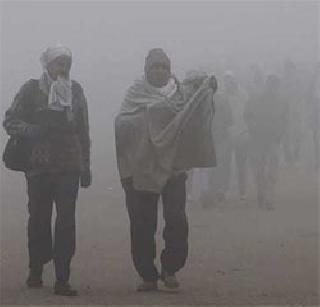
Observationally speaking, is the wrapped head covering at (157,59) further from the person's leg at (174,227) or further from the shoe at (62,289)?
the shoe at (62,289)

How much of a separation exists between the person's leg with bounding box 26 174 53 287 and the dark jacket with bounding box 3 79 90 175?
12cm

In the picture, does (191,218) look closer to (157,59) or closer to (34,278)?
(34,278)

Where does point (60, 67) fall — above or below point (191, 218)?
above

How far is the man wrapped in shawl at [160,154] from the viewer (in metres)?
7.22

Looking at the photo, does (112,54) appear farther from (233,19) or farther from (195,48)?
(233,19)

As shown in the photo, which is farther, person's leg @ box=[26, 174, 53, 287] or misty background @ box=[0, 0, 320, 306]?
misty background @ box=[0, 0, 320, 306]

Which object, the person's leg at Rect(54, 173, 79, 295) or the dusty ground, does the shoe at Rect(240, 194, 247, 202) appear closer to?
the dusty ground

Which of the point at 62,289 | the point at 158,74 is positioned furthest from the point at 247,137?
the point at 62,289

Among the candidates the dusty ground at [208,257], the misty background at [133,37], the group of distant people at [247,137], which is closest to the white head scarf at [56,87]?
the dusty ground at [208,257]

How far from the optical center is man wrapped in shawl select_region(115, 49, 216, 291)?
7219 millimetres

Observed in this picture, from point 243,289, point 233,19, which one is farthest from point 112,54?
point 243,289

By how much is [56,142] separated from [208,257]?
2.71 meters

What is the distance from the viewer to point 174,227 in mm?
7211

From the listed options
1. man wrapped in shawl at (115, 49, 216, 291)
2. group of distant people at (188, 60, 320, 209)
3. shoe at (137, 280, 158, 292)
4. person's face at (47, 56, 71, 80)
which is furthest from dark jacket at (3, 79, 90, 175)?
group of distant people at (188, 60, 320, 209)
